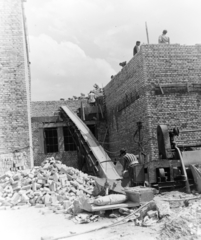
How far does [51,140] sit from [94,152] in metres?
4.84

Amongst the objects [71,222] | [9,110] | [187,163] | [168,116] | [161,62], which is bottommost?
[71,222]

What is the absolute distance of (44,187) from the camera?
9.21m

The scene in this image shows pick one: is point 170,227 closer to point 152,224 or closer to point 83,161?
point 152,224

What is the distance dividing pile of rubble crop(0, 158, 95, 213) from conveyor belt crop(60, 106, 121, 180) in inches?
41.0

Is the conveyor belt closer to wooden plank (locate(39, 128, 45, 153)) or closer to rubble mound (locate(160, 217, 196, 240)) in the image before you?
wooden plank (locate(39, 128, 45, 153))

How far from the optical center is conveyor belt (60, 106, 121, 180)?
11266 mm

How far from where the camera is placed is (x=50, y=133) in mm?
16656

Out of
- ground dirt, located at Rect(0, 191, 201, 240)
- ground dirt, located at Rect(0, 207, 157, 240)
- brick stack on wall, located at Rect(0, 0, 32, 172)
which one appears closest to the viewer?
ground dirt, located at Rect(0, 191, 201, 240)

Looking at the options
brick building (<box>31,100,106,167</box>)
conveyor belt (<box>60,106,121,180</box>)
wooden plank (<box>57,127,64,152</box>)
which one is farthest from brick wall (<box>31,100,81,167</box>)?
conveyor belt (<box>60,106,121,180</box>)

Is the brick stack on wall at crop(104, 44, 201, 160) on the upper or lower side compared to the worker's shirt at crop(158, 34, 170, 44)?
lower

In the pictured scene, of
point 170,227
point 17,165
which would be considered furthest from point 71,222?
point 17,165

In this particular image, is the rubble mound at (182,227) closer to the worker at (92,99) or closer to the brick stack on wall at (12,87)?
the brick stack on wall at (12,87)

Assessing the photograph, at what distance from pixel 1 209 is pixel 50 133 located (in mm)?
8624

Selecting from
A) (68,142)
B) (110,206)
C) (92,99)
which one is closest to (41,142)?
(68,142)
